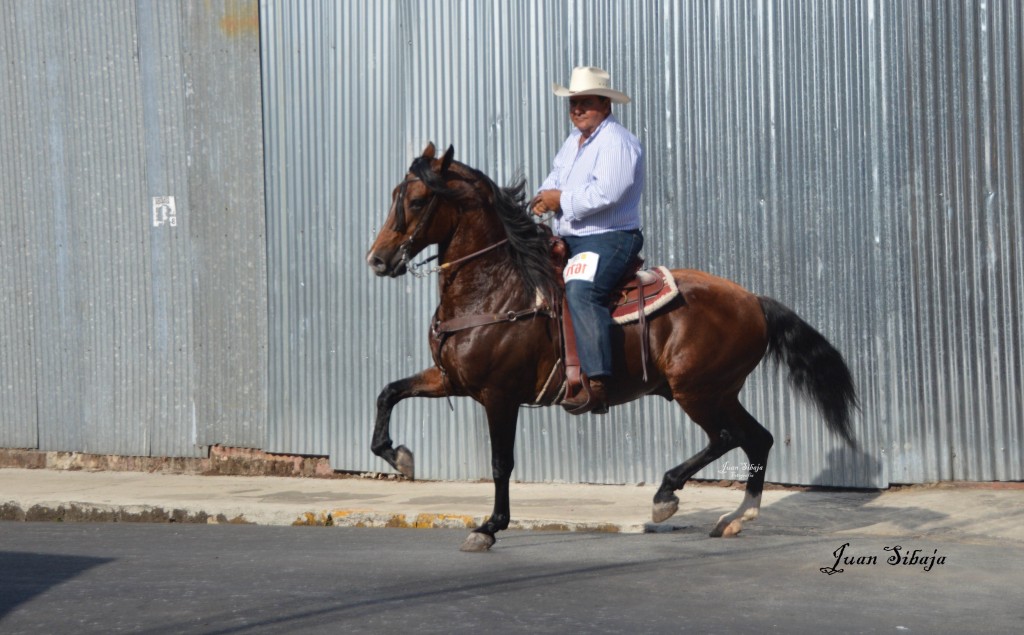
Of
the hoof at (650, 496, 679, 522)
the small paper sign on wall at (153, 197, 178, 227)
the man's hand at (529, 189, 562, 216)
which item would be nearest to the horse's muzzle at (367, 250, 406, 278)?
the man's hand at (529, 189, 562, 216)

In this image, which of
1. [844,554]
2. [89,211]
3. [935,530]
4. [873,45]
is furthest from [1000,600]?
[89,211]

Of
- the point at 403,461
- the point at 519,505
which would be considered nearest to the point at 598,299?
the point at 403,461

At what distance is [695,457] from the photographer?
8.37 meters

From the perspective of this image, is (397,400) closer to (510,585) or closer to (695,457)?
(510,585)

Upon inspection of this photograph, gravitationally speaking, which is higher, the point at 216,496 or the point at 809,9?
the point at 809,9

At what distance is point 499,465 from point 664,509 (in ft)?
3.65

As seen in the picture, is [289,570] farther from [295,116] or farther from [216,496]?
[295,116]

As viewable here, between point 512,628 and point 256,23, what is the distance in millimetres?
8083

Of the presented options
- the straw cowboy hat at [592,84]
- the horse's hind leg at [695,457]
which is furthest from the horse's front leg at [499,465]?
the straw cowboy hat at [592,84]

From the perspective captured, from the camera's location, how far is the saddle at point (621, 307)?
8008mm

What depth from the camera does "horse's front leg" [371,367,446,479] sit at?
793 cm

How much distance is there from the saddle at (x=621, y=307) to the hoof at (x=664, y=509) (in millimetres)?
778

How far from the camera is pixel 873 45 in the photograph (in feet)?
31.9

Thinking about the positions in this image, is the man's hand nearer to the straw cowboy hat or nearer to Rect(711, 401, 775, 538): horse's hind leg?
the straw cowboy hat
